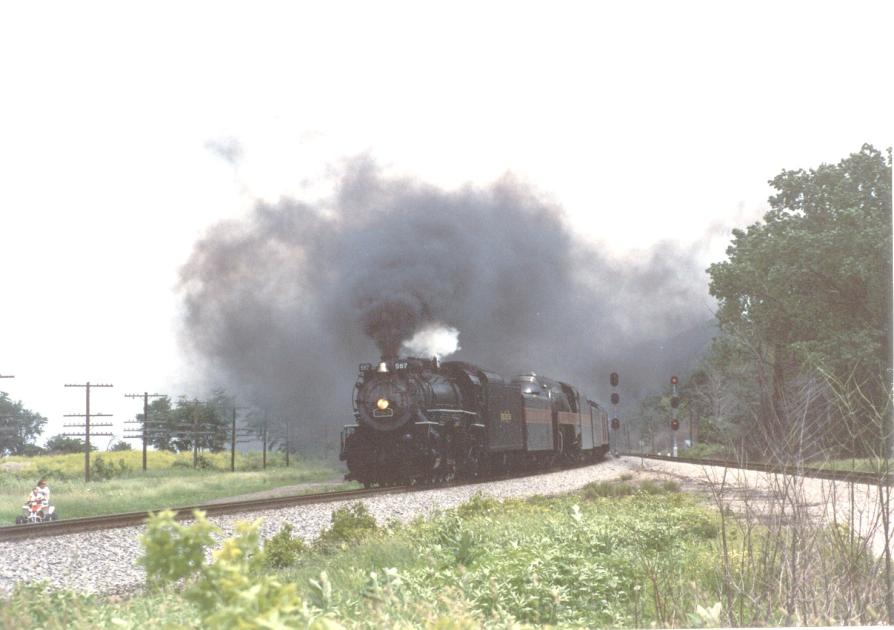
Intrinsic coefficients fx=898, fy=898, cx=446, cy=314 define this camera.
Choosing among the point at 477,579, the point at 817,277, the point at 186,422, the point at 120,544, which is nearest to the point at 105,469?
the point at 186,422

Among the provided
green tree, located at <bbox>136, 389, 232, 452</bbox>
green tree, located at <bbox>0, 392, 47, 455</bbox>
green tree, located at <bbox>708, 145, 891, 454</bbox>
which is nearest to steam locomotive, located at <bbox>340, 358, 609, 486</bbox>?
green tree, located at <bbox>136, 389, 232, 452</bbox>

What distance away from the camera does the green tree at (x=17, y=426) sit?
7238mm

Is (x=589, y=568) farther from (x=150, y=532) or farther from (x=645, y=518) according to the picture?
(x=150, y=532)

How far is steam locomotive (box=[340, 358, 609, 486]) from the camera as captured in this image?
16750mm

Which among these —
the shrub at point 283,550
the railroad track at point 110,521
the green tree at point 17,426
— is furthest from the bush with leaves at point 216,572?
the shrub at point 283,550

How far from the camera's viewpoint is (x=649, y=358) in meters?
9.95

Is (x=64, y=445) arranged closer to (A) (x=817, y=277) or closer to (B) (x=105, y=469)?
(B) (x=105, y=469)

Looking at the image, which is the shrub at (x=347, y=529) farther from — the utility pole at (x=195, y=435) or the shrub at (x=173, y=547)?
the shrub at (x=173, y=547)

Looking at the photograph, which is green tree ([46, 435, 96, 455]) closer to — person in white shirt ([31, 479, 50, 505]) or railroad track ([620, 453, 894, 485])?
person in white shirt ([31, 479, 50, 505])

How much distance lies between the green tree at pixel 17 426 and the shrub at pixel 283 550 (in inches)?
85.9

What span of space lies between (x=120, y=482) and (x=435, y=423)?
23.5 feet

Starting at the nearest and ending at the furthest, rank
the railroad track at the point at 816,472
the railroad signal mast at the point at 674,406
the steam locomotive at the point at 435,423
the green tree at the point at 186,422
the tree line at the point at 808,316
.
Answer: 1. the railroad track at the point at 816,472
2. the tree line at the point at 808,316
3. the green tree at the point at 186,422
4. the railroad signal mast at the point at 674,406
5. the steam locomotive at the point at 435,423

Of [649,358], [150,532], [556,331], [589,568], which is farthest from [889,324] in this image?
[150,532]

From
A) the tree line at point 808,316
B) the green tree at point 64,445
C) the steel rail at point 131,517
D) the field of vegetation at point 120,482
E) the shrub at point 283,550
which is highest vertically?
the tree line at point 808,316
